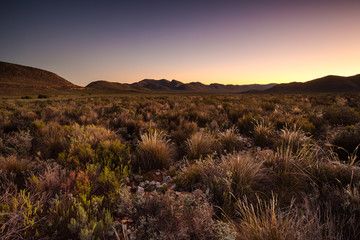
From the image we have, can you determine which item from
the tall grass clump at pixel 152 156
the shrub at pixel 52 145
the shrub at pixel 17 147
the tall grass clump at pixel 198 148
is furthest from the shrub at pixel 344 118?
the shrub at pixel 17 147

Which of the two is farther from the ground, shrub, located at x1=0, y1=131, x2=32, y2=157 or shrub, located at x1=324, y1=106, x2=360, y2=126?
shrub, located at x1=324, y1=106, x2=360, y2=126

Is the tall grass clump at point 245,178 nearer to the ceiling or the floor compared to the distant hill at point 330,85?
nearer to the floor

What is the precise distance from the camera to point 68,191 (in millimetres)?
2098

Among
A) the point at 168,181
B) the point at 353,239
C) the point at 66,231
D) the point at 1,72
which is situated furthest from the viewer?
the point at 1,72

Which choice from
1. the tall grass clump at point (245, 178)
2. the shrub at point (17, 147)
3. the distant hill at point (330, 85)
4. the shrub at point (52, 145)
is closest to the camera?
the tall grass clump at point (245, 178)

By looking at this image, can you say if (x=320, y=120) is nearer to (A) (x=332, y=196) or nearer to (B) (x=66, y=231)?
(A) (x=332, y=196)

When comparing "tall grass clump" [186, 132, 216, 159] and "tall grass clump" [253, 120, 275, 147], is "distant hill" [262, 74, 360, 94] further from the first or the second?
"tall grass clump" [186, 132, 216, 159]

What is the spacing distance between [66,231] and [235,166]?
2.32 meters

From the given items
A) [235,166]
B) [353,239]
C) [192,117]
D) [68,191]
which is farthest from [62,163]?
[192,117]

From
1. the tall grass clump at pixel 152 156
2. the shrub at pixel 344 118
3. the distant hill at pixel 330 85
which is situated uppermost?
the distant hill at pixel 330 85

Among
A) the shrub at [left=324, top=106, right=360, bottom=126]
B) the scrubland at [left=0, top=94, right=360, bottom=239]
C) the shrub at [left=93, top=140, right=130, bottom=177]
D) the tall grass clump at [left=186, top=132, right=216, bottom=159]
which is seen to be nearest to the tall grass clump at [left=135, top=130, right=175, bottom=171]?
the scrubland at [left=0, top=94, right=360, bottom=239]

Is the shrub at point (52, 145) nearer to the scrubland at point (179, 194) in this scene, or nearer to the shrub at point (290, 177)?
the scrubland at point (179, 194)

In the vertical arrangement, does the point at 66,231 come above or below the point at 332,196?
below

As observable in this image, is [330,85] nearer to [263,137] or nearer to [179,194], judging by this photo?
[263,137]
